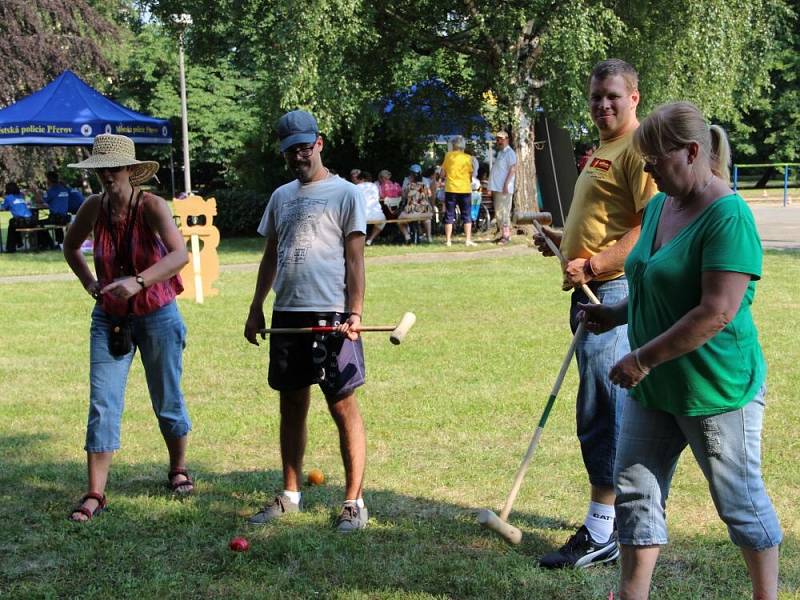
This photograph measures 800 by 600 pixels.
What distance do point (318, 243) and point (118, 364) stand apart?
4.19 feet

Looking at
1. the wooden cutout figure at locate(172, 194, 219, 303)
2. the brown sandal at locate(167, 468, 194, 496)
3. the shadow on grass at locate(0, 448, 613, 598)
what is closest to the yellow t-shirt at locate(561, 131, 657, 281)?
the shadow on grass at locate(0, 448, 613, 598)

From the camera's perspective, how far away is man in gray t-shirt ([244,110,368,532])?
4.66m

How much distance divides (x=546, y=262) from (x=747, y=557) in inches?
493

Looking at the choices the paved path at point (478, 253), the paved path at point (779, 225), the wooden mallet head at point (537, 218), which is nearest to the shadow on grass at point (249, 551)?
the wooden mallet head at point (537, 218)

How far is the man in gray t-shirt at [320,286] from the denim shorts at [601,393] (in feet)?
3.52

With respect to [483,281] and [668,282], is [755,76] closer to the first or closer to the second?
[483,281]

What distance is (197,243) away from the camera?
12.0 m

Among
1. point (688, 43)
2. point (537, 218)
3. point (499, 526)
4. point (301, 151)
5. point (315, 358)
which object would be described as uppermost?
point (688, 43)

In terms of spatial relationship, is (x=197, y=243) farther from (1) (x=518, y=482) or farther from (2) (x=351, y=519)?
(1) (x=518, y=482)

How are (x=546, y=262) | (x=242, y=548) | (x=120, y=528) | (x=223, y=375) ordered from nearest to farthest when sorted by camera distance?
(x=242, y=548) < (x=120, y=528) < (x=223, y=375) < (x=546, y=262)

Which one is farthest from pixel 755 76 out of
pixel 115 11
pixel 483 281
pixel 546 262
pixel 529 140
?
pixel 115 11

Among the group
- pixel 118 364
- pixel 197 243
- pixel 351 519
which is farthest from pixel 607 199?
pixel 197 243

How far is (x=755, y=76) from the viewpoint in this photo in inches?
Answer: 854

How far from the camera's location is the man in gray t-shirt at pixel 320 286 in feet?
15.3
